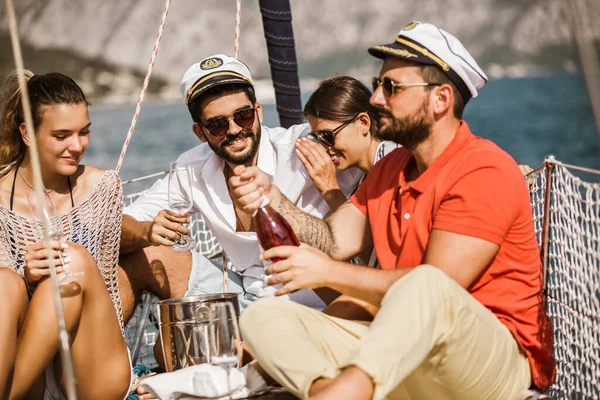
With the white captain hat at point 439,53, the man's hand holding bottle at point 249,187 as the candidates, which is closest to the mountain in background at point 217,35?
the man's hand holding bottle at point 249,187

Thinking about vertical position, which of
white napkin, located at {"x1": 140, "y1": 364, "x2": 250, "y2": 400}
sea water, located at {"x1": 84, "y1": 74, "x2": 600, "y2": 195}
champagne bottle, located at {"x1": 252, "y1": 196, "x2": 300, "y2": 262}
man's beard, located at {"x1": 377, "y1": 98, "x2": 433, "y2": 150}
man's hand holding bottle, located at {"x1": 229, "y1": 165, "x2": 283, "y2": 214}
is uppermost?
sea water, located at {"x1": 84, "y1": 74, "x2": 600, "y2": 195}

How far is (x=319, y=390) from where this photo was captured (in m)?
2.53

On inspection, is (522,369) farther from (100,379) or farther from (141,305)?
(141,305)

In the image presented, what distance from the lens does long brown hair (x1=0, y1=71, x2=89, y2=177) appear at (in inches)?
142

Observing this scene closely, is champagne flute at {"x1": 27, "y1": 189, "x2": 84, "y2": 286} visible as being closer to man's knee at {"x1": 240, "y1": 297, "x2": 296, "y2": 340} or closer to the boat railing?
man's knee at {"x1": 240, "y1": 297, "x2": 296, "y2": 340}

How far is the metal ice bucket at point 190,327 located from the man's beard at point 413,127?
92 cm

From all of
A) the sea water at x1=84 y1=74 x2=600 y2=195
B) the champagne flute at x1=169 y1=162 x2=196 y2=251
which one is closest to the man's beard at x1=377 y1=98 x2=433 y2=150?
the champagne flute at x1=169 y1=162 x2=196 y2=251

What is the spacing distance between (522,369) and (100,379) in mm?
1577

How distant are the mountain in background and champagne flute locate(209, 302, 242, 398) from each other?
159 feet

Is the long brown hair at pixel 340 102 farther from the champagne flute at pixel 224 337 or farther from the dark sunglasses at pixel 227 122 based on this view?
the champagne flute at pixel 224 337

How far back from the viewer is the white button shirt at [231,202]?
4047 millimetres

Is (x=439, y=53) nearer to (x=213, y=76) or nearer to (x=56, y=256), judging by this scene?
(x=213, y=76)

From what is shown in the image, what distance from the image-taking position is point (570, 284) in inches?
139

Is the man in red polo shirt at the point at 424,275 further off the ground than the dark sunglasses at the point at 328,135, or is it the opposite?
the dark sunglasses at the point at 328,135
